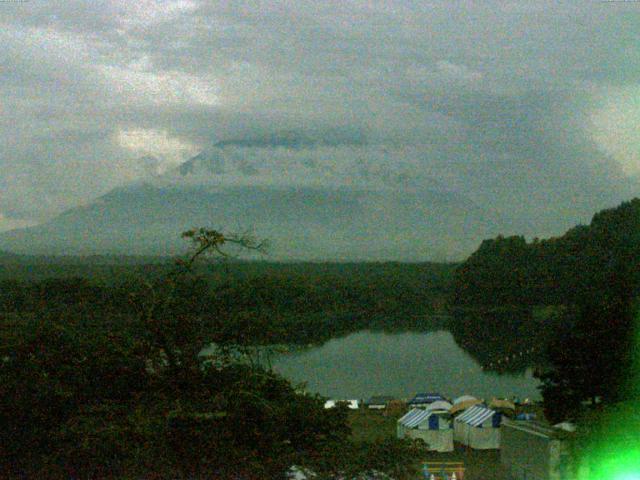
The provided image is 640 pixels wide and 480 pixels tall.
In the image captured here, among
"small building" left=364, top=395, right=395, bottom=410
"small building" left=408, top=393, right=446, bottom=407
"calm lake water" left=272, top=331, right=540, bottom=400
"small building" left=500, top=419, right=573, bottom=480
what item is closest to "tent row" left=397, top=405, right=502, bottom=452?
"small building" left=500, top=419, right=573, bottom=480

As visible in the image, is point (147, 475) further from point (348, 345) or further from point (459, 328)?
point (459, 328)

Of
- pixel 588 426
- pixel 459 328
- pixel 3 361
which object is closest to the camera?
pixel 3 361

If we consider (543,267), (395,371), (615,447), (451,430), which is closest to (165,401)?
(615,447)

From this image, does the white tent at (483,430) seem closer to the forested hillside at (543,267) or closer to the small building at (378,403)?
the small building at (378,403)

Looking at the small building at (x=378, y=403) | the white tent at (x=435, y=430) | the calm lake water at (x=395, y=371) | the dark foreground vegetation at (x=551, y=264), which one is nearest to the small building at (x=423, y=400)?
the small building at (x=378, y=403)

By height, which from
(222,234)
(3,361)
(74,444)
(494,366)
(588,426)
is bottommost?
(494,366)

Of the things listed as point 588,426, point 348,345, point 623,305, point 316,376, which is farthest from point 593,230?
point 588,426

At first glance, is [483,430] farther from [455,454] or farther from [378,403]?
[378,403]
